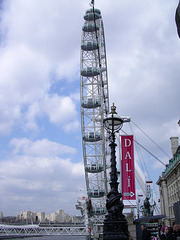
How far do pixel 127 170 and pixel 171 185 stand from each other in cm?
3862

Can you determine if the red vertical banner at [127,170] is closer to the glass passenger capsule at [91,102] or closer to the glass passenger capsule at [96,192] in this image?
the glass passenger capsule at [91,102]

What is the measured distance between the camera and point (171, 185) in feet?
177

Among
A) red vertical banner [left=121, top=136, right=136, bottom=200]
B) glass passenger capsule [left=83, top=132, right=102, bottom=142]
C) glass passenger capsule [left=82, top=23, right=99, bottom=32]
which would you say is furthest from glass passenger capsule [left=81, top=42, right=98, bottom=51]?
red vertical banner [left=121, top=136, right=136, bottom=200]

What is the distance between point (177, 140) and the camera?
6519 cm

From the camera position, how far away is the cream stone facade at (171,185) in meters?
47.1

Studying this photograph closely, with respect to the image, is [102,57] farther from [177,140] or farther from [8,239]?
[8,239]

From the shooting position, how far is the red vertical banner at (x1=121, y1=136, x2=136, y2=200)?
17.9 meters

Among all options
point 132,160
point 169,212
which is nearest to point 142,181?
point 132,160

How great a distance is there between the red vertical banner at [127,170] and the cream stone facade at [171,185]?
26647 millimetres

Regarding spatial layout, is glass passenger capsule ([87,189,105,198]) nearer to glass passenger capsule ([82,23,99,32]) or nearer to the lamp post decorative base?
glass passenger capsule ([82,23,99,32])

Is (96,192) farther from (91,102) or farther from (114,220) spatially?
(114,220)

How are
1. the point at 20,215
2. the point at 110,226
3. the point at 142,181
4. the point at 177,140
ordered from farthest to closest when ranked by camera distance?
the point at 20,215 → the point at 177,140 → the point at 142,181 → the point at 110,226

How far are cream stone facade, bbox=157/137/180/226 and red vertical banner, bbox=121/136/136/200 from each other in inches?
1049

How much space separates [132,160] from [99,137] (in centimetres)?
2192
